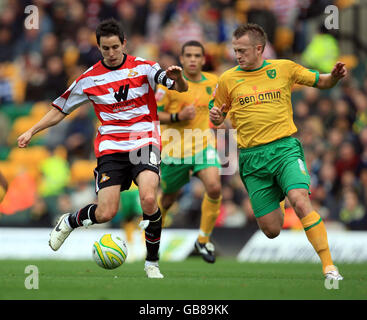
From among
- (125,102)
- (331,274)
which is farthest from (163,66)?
(331,274)

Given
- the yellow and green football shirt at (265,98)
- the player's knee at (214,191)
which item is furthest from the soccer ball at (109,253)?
the player's knee at (214,191)

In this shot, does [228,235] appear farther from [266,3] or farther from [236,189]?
[266,3]

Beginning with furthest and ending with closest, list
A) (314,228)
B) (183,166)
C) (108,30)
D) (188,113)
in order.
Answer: (183,166) < (188,113) < (108,30) < (314,228)

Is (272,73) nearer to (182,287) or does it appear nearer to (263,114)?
(263,114)

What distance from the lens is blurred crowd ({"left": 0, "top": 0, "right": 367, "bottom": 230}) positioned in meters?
15.8

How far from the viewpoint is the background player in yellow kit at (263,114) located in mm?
8773

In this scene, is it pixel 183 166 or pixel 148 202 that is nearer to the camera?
pixel 148 202

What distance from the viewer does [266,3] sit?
63.2ft

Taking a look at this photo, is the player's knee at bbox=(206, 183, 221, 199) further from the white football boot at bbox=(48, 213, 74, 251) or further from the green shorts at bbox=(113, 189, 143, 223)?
the green shorts at bbox=(113, 189, 143, 223)

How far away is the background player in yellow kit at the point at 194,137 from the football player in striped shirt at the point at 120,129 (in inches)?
87.2

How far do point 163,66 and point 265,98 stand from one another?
9.72 m

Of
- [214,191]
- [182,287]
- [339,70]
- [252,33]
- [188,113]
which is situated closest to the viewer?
[182,287]

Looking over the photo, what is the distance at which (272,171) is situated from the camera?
8.84 m

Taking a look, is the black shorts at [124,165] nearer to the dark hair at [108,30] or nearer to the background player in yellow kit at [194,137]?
the dark hair at [108,30]
